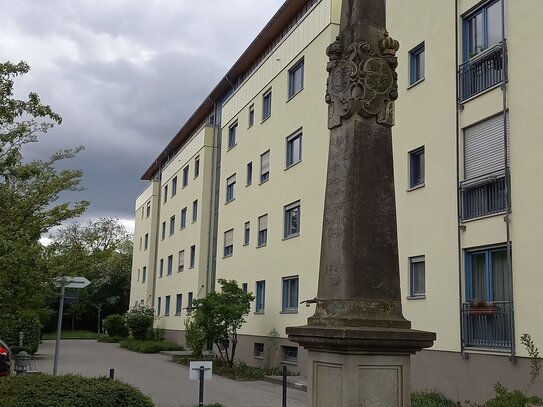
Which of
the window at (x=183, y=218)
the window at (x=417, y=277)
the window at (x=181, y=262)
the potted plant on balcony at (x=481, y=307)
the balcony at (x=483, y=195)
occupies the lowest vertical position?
the potted plant on balcony at (x=481, y=307)

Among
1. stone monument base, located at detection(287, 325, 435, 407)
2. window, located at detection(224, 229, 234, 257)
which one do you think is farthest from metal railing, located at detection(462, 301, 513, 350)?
window, located at detection(224, 229, 234, 257)

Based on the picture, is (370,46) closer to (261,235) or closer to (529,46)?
(529,46)

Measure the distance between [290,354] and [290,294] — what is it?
6.71ft

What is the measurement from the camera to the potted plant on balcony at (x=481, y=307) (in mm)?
13297

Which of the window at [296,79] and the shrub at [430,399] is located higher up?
the window at [296,79]

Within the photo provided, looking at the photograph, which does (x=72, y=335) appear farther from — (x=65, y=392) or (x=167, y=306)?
(x=65, y=392)

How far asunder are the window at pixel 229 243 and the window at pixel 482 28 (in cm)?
1727

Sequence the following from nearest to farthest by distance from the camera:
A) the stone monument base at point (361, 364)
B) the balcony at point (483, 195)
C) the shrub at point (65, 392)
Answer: the stone monument base at point (361, 364) → the shrub at point (65, 392) → the balcony at point (483, 195)

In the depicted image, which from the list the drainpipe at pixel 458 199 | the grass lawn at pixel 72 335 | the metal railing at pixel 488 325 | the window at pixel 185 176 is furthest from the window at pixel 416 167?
the grass lawn at pixel 72 335

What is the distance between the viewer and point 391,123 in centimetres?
690

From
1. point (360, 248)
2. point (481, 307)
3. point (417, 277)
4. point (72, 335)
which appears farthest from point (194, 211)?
point (360, 248)

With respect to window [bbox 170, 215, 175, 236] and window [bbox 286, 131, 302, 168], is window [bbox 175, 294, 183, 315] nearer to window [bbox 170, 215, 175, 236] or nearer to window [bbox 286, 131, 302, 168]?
window [bbox 170, 215, 175, 236]

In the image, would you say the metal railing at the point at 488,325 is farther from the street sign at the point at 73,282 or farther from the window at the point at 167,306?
the window at the point at 167,306

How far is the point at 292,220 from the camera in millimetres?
24000
